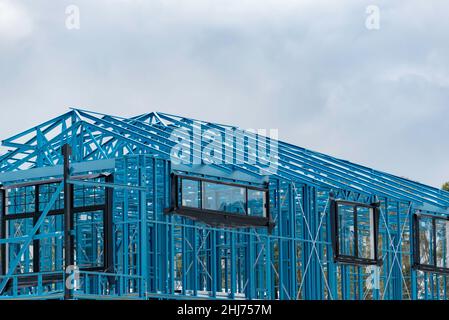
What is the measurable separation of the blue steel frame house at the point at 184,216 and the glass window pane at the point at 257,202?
0.14ft

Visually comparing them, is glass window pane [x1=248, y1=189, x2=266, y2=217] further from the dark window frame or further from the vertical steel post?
the vertical steel post

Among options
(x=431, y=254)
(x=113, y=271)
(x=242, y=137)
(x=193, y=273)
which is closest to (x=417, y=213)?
(x=431, y=254)

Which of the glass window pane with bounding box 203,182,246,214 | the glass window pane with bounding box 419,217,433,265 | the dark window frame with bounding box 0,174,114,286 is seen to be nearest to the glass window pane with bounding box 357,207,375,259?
the glass window pane with bounding box 419,217,433,265

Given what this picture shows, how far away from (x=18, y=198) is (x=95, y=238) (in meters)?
2.65

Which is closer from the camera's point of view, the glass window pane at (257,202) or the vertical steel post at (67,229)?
the vertical steel post at (67,229)

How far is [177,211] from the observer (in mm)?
30297

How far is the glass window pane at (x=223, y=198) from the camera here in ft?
104

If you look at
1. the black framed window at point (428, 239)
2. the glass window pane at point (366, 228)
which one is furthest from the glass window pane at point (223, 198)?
the black framed window at point (428, 239)

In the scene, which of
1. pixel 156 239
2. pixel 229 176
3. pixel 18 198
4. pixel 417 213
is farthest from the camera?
pixel 417 213

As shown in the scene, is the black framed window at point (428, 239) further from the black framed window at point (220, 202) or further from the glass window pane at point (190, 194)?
the glass window pane at point (190, 194)

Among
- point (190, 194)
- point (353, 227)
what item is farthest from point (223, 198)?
point (353, 227)

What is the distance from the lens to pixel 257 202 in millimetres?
33188

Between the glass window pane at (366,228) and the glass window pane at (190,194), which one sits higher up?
the glass window pane at (190,194)

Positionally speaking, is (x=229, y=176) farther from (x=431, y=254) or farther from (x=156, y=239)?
(x=431, y=254)
